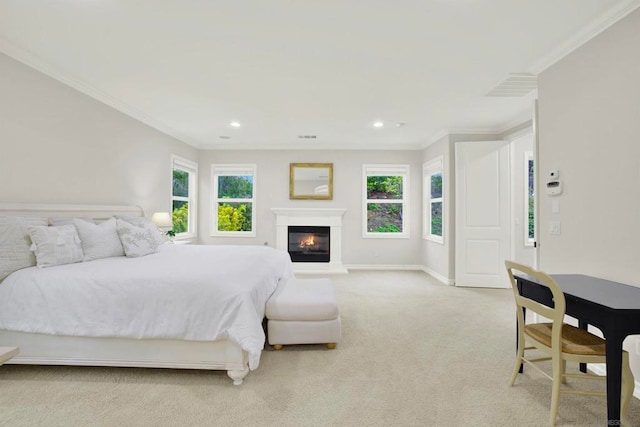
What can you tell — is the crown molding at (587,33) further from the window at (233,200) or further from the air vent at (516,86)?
the window at (233,200)

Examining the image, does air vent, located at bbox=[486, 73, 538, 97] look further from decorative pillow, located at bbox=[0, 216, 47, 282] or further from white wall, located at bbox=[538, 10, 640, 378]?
decorative pillow, located at bbox=[0, 216, 47, 282]

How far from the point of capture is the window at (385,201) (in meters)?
6.43

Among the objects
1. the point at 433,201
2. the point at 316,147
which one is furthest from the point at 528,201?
the point at 316,147

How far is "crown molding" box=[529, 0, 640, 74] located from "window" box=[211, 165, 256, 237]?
197 inches

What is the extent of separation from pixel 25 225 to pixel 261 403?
244cm

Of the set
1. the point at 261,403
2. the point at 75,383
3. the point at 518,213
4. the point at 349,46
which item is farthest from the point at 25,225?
the point at 518,213

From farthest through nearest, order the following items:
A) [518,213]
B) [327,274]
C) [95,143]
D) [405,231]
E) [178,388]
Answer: [405,231], [327,274], [518,213], [95,143], [178,388]

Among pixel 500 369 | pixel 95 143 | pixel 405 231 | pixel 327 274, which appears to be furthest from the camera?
pixel 405 231

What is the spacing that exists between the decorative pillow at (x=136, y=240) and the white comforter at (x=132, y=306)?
849mm

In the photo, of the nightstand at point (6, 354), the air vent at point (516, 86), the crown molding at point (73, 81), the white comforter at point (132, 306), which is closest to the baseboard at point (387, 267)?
the air vent at point (516, 86)

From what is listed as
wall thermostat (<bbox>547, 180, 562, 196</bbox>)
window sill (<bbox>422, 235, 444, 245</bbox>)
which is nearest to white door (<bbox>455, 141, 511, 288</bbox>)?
window sill (<bbox>422, 235, 444, 245</bbox>)

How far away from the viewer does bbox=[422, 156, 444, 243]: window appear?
5590mm

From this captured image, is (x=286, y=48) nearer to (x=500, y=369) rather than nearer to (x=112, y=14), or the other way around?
(x=112, y=14)

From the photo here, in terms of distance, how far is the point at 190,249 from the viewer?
3717 mm
